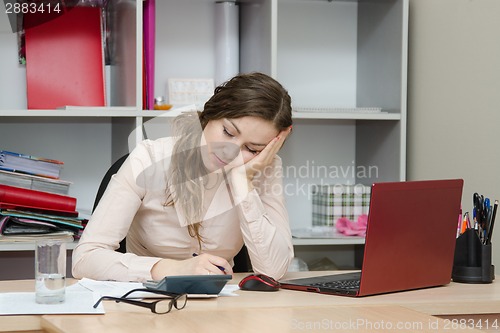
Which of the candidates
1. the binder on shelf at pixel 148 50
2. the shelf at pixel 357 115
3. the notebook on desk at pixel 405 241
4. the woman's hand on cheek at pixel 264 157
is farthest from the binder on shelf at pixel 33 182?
the notebook on desk at pixel 405 241

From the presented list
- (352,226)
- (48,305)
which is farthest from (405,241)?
(352,226)

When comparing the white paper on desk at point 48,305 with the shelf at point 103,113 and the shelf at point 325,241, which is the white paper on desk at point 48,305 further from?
the shelf at point 325,241

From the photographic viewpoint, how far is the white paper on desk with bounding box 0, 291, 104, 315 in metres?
1.23

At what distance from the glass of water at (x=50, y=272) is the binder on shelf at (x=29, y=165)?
1.13 metres

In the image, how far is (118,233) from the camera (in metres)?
1.74

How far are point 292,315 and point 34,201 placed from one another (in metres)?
1.39

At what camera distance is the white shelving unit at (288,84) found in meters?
2.58

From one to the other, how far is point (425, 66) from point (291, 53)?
1.89 ft

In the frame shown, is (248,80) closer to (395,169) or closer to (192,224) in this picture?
(192,224)

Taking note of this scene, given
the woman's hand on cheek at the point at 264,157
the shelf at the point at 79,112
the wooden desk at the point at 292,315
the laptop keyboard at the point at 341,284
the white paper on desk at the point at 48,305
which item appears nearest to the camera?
the wooden desk at the point at 292,315

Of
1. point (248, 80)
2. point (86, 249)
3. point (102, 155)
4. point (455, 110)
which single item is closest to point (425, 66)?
point (455, 110)

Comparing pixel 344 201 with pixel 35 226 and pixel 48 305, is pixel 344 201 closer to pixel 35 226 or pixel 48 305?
pixel 35 226

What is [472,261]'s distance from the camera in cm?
172

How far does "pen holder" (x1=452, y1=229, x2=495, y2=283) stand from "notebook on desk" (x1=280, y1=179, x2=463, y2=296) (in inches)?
3.2
